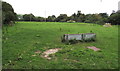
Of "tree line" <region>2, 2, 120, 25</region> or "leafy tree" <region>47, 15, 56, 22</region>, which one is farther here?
"leafy tree" <region>47, 15, 56, 22</region>

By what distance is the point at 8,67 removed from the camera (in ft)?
24.2

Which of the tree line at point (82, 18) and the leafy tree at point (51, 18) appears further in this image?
the leafy tree at point (51, 18)

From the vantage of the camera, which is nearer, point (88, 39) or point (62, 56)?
point (62, 56)

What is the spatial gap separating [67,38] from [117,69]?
21.4ft

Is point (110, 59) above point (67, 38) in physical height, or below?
below

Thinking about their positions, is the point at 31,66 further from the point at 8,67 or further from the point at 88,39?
the point at 88,39

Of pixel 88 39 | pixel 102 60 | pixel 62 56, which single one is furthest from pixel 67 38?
pixel 102 60

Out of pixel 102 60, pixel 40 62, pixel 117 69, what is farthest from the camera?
pixel 102 60

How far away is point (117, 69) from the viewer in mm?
7645

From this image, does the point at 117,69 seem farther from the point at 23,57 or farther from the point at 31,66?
the point at 23,57

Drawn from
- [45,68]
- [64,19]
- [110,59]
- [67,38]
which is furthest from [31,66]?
[64,19]

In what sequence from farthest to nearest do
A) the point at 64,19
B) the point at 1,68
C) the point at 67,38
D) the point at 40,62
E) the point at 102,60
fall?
the point at 64,19 → the point at 67,38 → the point at 102,60 → the point at 40,62 → the point at 1,68

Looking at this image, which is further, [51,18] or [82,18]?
[51,18]

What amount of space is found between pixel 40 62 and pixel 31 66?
0.80 m
